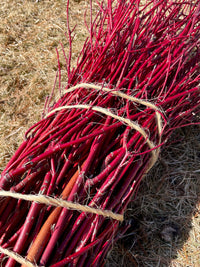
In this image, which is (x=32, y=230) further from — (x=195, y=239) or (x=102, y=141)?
(x=195, y=239)

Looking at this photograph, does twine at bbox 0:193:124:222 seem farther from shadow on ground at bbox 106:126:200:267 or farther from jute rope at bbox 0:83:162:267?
shadow on ground at bbox 106:126:200:267

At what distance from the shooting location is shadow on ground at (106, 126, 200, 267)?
1413 mm

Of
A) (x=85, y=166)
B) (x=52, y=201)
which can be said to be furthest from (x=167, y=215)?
(x=52, y=201)

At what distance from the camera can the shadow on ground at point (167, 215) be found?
4.64 ft

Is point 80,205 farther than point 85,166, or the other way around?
point 85,166

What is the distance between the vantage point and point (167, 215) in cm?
154

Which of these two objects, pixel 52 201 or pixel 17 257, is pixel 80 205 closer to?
pixel 52 201

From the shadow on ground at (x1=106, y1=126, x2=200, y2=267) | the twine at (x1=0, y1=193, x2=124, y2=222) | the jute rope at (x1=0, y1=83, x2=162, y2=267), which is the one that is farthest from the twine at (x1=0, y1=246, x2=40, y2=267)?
the shadow on ground at (x1=106, y1=126, x2=200, y2=267)

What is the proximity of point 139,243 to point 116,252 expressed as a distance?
4.9 inches

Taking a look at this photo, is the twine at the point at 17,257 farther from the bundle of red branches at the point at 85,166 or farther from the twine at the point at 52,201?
the twine at the point at 52,201

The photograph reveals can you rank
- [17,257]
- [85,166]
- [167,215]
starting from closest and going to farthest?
[17,257], [85,166], [167,215]

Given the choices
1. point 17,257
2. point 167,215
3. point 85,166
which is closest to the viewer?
point 17,257

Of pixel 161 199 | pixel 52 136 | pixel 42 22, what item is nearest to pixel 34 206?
pixel 52 136

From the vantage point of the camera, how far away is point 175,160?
1719 millimetres
